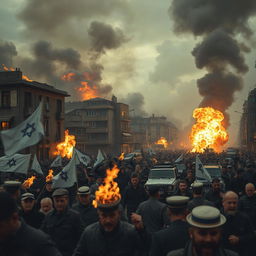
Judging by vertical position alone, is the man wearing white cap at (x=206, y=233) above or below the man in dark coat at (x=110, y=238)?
above

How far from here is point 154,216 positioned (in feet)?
21.7

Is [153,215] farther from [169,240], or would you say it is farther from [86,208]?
[169,240]

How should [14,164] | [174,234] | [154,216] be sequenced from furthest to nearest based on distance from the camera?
[14,164] < [154,216] < [174,234]

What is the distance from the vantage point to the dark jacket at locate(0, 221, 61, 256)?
2.95m

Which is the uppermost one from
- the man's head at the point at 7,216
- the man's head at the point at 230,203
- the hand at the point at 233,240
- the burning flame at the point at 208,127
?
the burning flame at the point at 208,127

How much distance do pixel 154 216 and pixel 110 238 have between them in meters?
Answer: 2.61

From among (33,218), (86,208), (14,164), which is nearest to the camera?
(33,218)

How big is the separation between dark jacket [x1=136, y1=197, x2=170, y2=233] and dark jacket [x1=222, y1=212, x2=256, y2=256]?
1.46 metres

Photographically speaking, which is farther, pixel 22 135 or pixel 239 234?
pixel 22 135

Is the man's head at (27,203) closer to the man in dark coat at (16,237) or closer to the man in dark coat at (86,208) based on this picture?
the man in dark coat at (86,208)

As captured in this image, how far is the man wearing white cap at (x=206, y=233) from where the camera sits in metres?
3.00

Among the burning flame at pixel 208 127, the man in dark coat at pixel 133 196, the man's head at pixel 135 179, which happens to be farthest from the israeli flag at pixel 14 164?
the burning flame at pixel 208 127

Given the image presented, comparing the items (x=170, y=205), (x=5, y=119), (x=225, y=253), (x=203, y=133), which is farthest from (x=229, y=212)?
(x=203, y=133)

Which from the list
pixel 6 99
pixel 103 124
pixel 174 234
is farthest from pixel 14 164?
pixel 103 124
